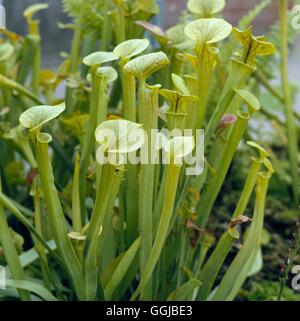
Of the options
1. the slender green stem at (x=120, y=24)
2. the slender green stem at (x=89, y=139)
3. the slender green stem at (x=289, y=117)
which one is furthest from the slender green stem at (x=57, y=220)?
the slender green stem at (x=289, y=117)

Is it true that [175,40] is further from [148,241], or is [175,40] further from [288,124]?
[288,124]

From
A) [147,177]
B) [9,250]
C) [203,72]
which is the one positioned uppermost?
[203,72]

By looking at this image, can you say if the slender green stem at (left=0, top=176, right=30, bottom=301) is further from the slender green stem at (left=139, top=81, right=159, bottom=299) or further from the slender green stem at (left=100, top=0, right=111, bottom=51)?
the slender green stem at (left=100, top=0, right=111, bottom=51)

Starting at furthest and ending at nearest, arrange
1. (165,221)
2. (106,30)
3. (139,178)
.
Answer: (106,30), (139,178), (165,221)

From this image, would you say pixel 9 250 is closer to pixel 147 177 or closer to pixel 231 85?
pixel 147 177

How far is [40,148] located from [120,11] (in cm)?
29

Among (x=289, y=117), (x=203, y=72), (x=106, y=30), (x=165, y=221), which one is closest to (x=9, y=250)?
(x=165, y=221)

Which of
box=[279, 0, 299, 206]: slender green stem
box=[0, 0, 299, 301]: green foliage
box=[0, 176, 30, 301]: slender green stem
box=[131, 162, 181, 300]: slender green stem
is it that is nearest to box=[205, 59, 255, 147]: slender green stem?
box=[0, 0, 299, 301]: green foliage

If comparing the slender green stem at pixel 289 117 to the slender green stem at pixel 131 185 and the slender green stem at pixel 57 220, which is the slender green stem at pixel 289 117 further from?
the slender green stem at pixel 57 220

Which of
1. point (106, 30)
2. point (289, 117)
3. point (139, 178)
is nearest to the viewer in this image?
point (139, 178)

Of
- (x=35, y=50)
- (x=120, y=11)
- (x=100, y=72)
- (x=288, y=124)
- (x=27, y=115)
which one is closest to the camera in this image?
(x=27, y=115)

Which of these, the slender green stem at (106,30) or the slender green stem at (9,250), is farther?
the slender green stem at (106,30)

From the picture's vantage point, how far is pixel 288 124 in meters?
1.09
